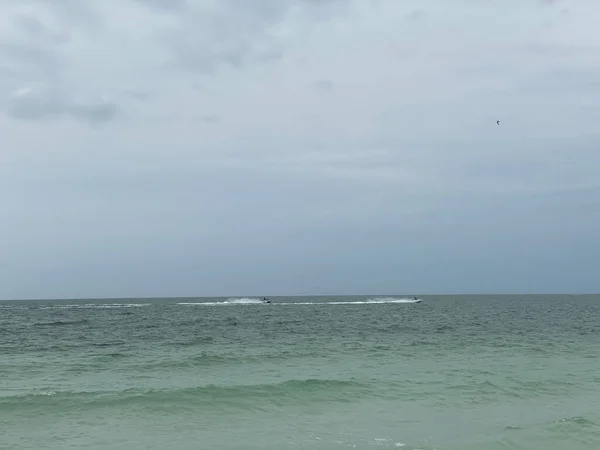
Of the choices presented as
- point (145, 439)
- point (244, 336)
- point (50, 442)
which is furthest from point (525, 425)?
point (244, 336)

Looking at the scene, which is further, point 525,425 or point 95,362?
point 95,362

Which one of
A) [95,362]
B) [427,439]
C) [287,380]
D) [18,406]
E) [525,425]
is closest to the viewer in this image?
[427,439]

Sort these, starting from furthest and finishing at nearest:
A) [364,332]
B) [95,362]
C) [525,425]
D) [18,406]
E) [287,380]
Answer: [364,332] < [95,362] < [287,380] < [18,406] < [525,425]

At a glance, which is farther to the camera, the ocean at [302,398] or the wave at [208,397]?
the wave at [208,397]

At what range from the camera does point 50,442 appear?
15.0m

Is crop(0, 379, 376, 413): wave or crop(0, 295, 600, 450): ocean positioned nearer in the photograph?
crop(0, 295, 600, 450): ocean

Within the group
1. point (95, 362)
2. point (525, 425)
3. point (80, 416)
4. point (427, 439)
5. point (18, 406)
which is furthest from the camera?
point (95, 362)

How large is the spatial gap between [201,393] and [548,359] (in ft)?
61.6

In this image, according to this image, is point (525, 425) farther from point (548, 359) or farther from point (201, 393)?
point (548, 359)

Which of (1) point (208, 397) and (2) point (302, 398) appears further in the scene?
(1) point (208, 397)

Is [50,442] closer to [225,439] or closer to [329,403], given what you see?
[225,439]

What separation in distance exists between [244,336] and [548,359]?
74.5 feet

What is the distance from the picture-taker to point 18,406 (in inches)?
742

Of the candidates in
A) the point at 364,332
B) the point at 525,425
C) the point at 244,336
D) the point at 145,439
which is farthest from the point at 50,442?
the point at 364,332
